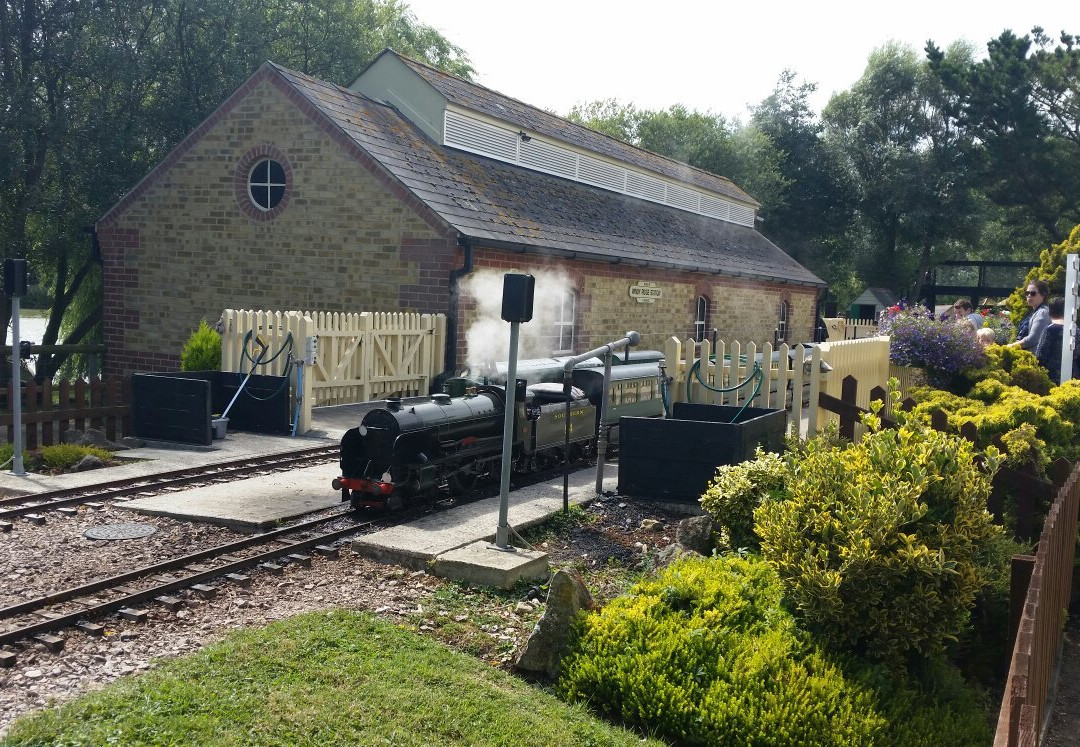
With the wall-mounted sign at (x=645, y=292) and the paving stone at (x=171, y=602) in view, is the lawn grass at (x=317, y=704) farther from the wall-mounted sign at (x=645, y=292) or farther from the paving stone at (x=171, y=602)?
the wall-mounted sign at (x=645, y=292)

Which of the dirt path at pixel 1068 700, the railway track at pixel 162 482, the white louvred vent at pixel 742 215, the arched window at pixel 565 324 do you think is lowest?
the dirt path at pixel 1068 700

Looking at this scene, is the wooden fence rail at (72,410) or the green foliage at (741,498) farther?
the wooden fence rail at (72,410)

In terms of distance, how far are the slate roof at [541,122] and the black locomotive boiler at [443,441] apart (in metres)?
12.2

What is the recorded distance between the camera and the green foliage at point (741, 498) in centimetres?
733

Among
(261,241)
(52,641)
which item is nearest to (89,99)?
(261,241)

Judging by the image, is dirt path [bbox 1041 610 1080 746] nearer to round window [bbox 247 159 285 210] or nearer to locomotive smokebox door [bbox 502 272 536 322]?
locomotive smokebox door [bbox 502 272 536 322]

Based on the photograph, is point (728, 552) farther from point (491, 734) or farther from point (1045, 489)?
point (491, 734)

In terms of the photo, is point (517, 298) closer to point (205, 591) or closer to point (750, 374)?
point (205, 591)

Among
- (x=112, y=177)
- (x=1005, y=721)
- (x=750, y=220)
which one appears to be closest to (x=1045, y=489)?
(x=1005, y=721)

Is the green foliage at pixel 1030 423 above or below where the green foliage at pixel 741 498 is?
above

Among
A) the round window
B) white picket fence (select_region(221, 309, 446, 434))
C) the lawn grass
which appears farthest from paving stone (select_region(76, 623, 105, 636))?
the round window

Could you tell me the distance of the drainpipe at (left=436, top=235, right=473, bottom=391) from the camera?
1783 centimetres

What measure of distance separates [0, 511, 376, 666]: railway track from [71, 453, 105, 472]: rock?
12.8 ft

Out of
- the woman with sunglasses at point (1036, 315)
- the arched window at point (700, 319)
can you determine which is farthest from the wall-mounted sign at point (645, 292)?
the woman with sunglasses at point (1036, 315)
